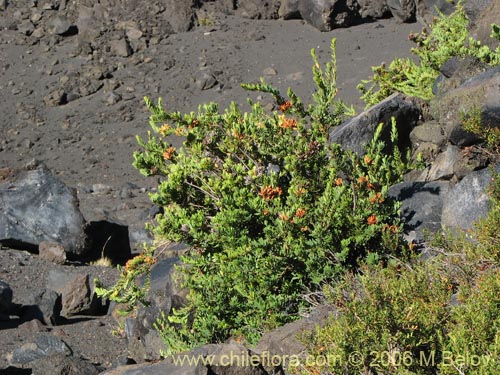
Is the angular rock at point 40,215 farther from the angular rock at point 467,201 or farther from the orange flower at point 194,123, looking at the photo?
the angular rock at point 467,201

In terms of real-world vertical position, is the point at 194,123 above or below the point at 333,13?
above

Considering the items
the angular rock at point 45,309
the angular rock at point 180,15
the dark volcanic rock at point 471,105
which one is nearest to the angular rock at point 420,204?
the dark volcanic rock at point 471,105

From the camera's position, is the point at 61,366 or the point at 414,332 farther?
the point at 61,366

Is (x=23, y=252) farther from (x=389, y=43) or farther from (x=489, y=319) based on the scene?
(x=389, y=43)

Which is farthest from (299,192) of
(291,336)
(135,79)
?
(135,79)

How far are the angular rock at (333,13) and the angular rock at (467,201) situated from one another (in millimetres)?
13730

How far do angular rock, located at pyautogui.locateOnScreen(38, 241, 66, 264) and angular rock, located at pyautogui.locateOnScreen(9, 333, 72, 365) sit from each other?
267cm

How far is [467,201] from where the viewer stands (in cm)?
646

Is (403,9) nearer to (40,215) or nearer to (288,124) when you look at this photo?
(40,215)

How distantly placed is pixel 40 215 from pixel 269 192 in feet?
17.2

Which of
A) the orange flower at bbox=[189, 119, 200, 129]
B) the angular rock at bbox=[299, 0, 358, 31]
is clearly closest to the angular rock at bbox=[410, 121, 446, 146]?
the orange flower at bbox=[189, 119, 200, 129]

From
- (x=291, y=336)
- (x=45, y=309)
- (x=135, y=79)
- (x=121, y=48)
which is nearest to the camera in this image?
(x=291, y=336)

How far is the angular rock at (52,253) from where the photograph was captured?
1049cm

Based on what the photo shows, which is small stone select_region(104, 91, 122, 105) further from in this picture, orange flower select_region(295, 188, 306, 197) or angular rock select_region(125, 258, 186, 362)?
orange flower select_region(295, 188, 306, 197)
